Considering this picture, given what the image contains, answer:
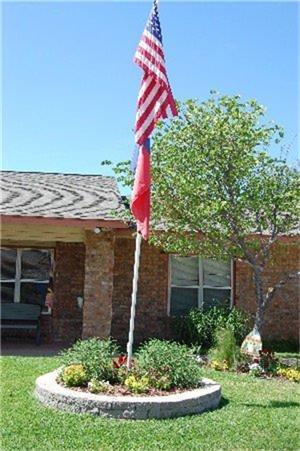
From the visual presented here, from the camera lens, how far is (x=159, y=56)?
8555mm

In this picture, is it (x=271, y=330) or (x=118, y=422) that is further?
(x=271, y=330)

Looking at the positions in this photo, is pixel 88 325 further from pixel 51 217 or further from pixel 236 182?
pixel 236 182

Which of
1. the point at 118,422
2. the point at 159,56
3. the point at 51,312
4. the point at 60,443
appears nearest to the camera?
the point at 60,443

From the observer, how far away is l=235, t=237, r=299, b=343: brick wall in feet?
51.7

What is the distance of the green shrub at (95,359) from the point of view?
7.89 m

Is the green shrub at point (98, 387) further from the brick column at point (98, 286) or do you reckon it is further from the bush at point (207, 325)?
the bush at point (207, 325)

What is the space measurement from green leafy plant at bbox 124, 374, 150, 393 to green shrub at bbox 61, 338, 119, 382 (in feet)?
0.99

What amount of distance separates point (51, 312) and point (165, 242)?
440cm

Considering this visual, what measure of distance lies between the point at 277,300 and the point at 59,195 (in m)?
6.24

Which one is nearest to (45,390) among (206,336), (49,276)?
(206,336)

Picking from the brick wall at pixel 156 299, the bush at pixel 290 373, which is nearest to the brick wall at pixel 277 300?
the brick wall at pixel 156 299

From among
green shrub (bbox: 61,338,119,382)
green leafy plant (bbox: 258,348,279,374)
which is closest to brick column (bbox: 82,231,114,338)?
green leafy plant (bbox: 258,348,279,374)

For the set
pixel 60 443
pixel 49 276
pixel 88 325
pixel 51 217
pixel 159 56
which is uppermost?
pixel 159 56

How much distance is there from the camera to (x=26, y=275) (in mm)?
15789
